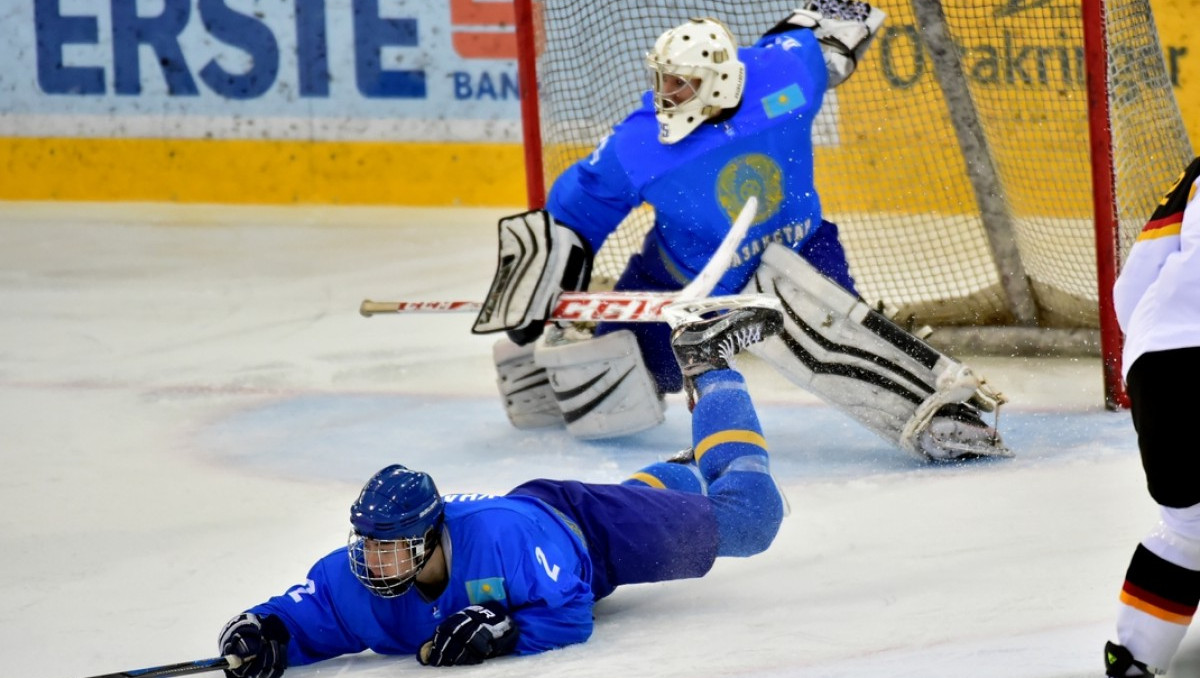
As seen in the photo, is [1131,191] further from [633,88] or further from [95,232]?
[95,232]

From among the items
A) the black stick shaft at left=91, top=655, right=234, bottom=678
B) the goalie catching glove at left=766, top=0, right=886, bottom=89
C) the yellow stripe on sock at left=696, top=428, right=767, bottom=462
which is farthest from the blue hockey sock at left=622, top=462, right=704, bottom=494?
the goalie catching glove at left=766, top=0, right=886, bottom=89

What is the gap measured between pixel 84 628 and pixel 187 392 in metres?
2.02

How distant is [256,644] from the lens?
9.07 ft

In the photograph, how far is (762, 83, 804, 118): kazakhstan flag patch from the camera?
4223 mm

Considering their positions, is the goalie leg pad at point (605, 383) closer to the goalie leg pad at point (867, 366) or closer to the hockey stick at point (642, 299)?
the hockey stick at point (642, 299)

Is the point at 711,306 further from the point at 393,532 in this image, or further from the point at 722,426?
the point at 393,532

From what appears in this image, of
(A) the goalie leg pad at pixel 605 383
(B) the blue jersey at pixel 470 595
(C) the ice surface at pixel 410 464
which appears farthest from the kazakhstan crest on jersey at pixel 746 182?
(B) the blue jersey at pixel 470 595

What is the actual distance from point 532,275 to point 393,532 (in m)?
1.67

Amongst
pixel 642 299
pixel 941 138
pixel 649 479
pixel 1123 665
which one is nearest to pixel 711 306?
pixel 649 479

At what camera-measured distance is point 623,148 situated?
14.0 ft

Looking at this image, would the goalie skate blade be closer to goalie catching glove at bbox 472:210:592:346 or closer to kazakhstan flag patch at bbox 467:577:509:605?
kazakhstan flag patch at bbox 467:577:509:605

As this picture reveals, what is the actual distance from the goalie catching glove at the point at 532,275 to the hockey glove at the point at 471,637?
5.27 ft

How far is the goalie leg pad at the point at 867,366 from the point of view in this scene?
160 inches

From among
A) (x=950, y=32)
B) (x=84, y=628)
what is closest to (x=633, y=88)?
(x=950, y=32)
